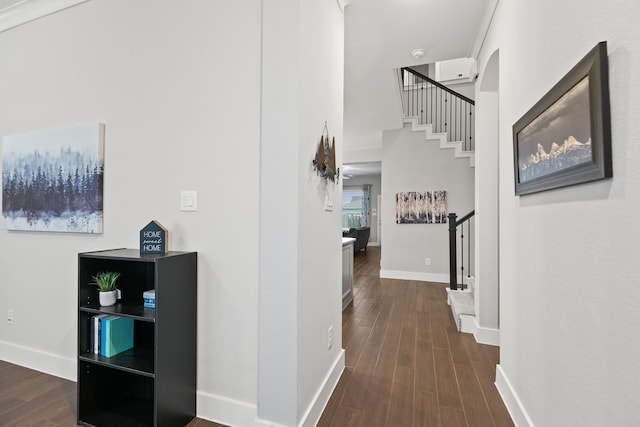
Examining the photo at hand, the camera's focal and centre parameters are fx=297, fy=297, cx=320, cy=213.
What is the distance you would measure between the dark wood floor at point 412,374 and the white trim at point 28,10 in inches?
138

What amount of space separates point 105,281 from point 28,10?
2375mm

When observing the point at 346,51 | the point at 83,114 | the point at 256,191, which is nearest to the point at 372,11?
the point at 346,51

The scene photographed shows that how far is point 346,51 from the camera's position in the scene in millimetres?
3076

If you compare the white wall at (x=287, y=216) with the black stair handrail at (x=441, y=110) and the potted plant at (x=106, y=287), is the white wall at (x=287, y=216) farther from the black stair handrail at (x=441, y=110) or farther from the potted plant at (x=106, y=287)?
the black stair handrail at (x=441, y=110)

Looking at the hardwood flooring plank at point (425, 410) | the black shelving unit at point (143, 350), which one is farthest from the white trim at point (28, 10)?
the hardwood flooring plank at point (425, 410)

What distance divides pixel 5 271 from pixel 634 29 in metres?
4.03

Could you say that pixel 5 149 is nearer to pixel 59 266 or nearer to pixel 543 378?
pixel 59 266

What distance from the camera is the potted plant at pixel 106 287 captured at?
5.78 feet

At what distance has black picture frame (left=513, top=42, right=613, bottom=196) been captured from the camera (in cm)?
95

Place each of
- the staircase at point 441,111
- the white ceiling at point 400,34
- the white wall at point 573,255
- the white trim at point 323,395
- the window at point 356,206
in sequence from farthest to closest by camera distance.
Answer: the window at point 356,206
the staircase at point 441,111
the white ceiling at point 400,34
the white trim at point 323,395
the white wall at point 573,255

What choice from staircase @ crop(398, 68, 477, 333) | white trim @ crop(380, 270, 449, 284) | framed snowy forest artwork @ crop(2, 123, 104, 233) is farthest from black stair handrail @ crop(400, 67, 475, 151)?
framed snowy forest artwork @ crop(2, 123, 104, 233)

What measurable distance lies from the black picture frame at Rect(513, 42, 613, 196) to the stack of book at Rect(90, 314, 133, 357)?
2351mm

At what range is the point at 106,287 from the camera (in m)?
1.77

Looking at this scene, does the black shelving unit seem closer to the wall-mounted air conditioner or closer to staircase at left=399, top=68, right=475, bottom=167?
staircase at left=399, top=68, right=475, bottom=167
